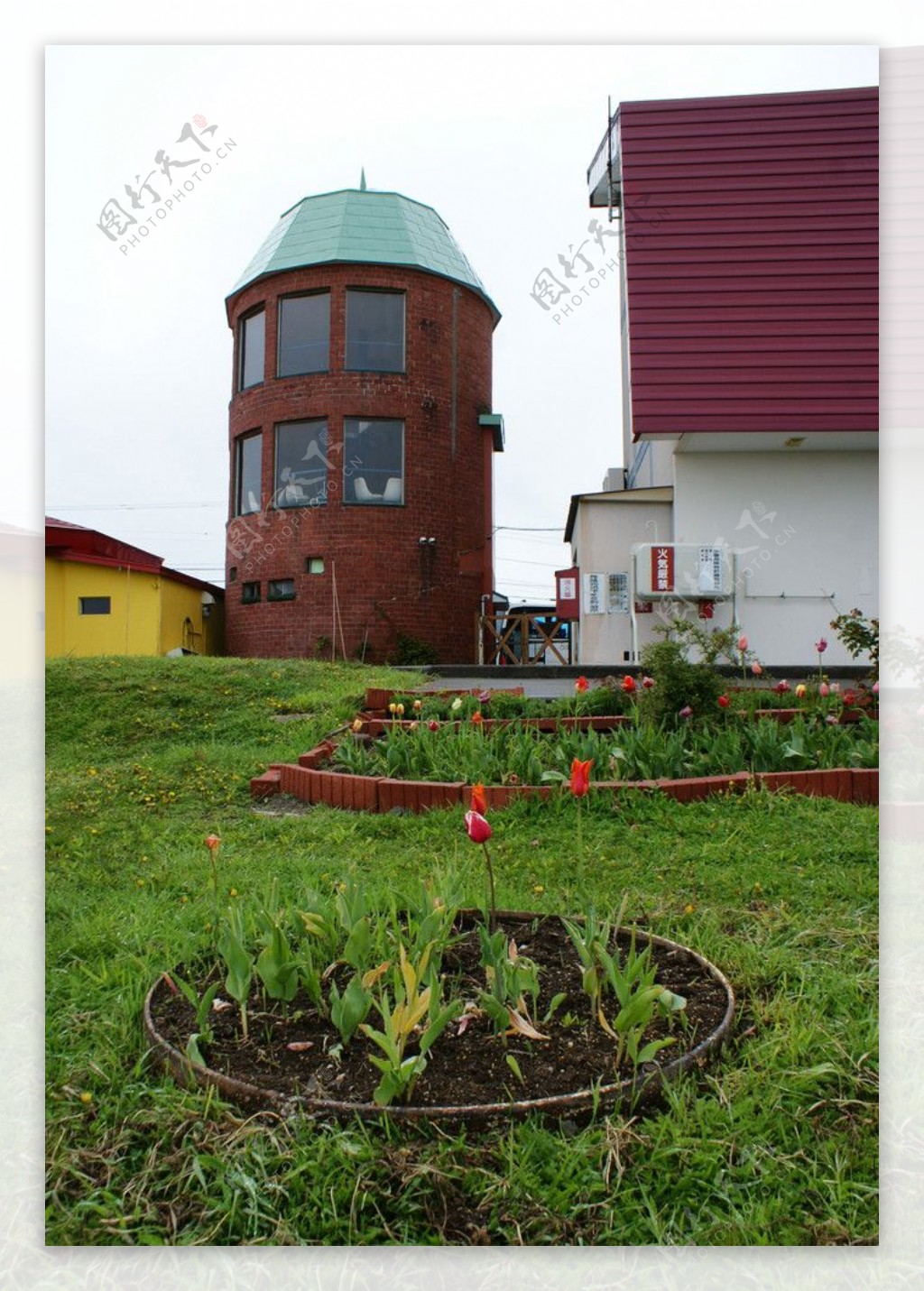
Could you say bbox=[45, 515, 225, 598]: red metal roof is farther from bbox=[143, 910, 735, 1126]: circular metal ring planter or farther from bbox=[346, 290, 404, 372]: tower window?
bbox=[346, 290, 404, 372]: tower window

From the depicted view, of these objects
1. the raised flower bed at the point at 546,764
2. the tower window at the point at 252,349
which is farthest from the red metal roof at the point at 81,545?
the tower window at the point at 252,349

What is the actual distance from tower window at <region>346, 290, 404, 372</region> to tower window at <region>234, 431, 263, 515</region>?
1.87m

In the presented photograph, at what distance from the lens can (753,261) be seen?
581 cm

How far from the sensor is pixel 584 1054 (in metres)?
1.58

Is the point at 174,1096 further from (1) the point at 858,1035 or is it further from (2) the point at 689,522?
(2) the point at 689,522

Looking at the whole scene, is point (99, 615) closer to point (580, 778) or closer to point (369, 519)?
point (580, 778)

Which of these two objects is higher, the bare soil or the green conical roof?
the green conical roof

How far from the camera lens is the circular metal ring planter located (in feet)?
4.65

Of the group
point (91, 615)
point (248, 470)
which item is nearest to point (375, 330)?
A: point (248, 470)

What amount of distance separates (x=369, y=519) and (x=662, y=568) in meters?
5.38

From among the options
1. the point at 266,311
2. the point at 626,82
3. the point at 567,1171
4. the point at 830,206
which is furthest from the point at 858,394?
the point at 266,311

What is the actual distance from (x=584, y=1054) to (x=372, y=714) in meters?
3.57

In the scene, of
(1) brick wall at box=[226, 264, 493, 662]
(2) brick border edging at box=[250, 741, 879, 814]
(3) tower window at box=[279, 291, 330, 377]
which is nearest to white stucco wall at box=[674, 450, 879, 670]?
(2) brick border edging at box=[250, 741, 879, 814]

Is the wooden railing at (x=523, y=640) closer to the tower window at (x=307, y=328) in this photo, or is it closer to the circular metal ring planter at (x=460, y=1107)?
the tower window at (x=307, y=328)
